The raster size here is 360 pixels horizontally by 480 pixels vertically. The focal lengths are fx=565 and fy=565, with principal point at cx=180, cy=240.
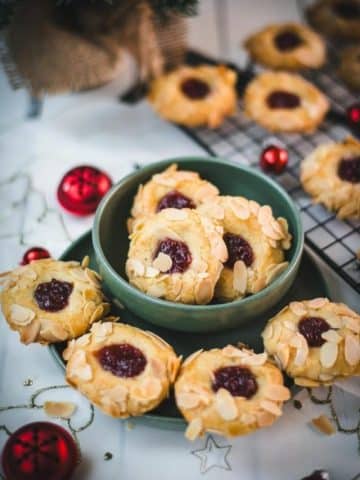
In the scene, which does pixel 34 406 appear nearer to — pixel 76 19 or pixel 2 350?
pixel 2 350

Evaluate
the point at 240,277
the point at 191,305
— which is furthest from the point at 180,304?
the point at 240,277

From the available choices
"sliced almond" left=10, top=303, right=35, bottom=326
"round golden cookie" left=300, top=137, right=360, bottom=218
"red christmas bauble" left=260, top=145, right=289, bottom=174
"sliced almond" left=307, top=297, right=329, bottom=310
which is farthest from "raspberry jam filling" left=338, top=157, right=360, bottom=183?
"sliced almond" left=10, top=303, right=35, bottom=326

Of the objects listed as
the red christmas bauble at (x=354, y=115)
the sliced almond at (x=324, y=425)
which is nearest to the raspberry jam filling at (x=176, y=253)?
the sliced almond at (x=324, y=425)

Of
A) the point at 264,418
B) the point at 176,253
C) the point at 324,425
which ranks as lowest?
the point at 324,425

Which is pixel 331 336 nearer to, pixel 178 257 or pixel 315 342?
pixel 315 342

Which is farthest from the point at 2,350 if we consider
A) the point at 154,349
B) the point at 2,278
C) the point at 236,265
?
the point at 236,265

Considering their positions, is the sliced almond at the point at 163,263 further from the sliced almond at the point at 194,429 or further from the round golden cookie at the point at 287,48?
the round golden cookie at the point at 287,48
